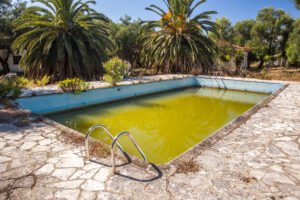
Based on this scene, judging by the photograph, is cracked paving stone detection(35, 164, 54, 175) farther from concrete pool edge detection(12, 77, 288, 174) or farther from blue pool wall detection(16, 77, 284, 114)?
blue pool wall detection(16, 77, 284, 114)

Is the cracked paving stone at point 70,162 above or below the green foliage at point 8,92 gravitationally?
below

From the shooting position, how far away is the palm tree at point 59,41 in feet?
31.7

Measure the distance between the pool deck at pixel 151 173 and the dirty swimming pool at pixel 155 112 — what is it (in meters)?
1.16

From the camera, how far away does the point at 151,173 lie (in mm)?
2479

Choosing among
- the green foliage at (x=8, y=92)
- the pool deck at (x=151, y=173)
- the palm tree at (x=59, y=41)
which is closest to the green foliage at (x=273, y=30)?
the palm tree at (x=59, y=41)

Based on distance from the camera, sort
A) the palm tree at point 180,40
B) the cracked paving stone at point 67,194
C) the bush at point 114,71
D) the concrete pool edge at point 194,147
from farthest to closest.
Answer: the palm tree at point 180,40
the bush at point 114,71
the concrete pool edge at point 194,147
the cracked paving stone at point 67,194

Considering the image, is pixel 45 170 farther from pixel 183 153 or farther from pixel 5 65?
pixel 5 65

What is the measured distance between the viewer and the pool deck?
82.8 inches

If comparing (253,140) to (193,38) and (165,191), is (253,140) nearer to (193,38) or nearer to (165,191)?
(165,191)

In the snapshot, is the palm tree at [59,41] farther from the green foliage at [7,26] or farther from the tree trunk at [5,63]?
the tree trunk at [5,63]

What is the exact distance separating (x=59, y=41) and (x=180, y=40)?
7.91 m

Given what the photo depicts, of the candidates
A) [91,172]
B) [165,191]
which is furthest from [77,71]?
[165,191]

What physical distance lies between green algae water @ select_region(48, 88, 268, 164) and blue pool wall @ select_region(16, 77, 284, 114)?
444 millimetres

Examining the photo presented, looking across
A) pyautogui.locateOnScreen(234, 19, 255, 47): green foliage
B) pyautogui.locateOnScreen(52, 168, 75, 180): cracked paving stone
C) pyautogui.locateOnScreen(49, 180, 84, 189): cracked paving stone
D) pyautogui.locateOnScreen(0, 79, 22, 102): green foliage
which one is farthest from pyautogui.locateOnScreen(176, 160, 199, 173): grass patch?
pyautogui.locateOnScreen(234, 19, 255, 47): green foliage
